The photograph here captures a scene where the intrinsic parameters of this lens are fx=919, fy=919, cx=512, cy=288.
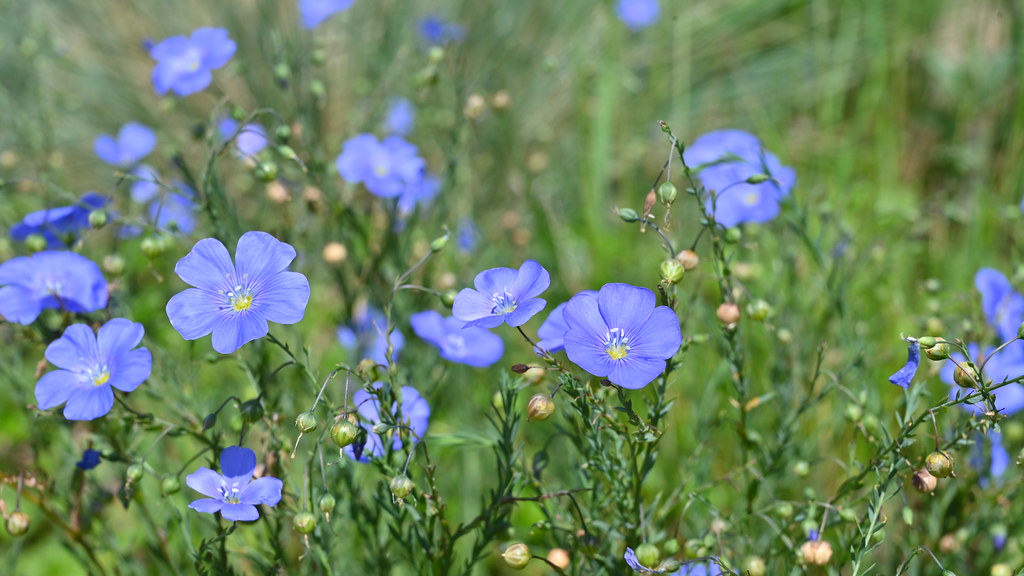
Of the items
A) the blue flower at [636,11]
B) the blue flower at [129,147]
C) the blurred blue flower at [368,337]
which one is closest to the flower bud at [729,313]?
the blurred blue flower at [368,337]

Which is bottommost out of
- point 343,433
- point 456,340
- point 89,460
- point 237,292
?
point 456,340

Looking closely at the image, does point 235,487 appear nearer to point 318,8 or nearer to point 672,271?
point 672,271

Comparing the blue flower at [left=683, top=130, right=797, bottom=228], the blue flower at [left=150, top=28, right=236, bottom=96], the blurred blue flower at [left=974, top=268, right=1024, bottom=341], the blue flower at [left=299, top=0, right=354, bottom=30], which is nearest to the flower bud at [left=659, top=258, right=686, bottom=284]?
the blue flower at [left=683, top=130, right=797, bottom=228]

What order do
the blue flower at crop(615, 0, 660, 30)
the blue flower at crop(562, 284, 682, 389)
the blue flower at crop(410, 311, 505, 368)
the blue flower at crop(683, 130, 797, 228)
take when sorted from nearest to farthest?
the blue flower at crop(562, 284, 682, 389) < the blue flower at crop(410, 311, 505, 368) < the blue flower at crop(683, 130, 797, 228) < the blue flower at crop(615, 0, 660, 30)

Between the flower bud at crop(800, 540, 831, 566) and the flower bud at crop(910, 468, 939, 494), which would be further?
the flower bud at crop(800, 540, 831, 566)

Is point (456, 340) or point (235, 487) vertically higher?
point (235, 487)

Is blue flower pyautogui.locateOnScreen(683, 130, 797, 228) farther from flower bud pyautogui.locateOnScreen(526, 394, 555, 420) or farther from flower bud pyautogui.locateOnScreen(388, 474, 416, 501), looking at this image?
flower bud pyautogui.locateOnScreen(388, 474, 416, 501)

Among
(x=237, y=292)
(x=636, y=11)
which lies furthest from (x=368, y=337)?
(x=636, y=11)
